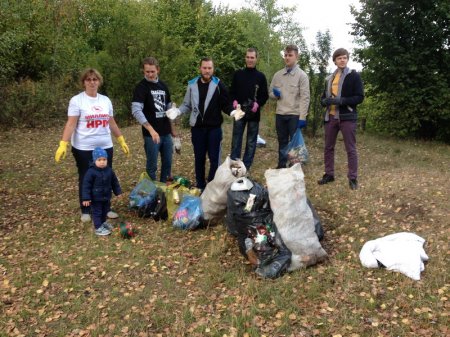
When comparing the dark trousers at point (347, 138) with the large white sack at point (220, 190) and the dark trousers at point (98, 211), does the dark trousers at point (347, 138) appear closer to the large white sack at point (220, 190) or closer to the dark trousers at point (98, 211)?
the large white sack at point (220, 190)

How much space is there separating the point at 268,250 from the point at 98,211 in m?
2.00

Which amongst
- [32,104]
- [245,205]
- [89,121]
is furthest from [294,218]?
[32,104]

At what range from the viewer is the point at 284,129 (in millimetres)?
5836

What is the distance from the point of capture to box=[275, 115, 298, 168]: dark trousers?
5.70m

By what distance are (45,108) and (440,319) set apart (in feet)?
38.3

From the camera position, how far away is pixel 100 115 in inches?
174

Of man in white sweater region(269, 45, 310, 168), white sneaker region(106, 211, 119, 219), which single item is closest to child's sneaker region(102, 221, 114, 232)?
white sneaker region(106, 211, 119, 219)

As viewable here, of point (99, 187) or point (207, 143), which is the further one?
point (207, 143)

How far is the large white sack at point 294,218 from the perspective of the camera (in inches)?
140

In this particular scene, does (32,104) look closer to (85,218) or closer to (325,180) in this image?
(85,218)

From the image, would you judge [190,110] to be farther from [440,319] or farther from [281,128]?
[440,319]

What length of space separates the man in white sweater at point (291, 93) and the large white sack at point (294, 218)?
6.30 feet

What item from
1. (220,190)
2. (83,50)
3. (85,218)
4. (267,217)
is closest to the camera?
(267,217)

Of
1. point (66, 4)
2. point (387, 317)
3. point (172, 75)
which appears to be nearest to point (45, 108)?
point (172, 75)
